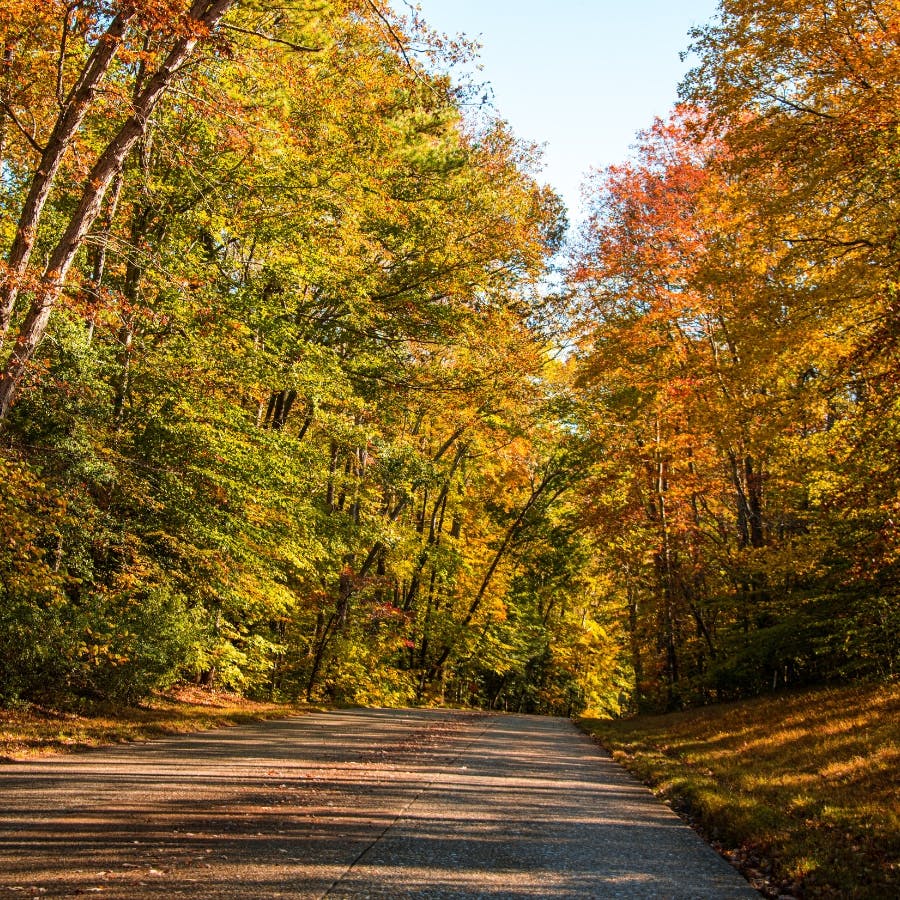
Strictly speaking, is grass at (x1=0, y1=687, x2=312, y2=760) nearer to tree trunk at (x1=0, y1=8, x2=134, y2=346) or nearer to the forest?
the forest

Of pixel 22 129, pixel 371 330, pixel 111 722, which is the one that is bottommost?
pixel 111 722

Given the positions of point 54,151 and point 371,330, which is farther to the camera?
point 371,330

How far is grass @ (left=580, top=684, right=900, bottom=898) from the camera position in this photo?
5.10 m

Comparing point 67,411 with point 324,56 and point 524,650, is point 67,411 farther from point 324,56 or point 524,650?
point 524,650

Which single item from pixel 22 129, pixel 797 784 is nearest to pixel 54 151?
pixel 22 129

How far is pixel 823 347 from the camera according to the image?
1218 cm

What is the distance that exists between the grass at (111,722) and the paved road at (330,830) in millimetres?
652

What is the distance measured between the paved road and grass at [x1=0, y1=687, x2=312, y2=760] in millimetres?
652

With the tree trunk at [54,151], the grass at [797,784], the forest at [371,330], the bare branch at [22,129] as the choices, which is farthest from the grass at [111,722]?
the grass at [797,784]

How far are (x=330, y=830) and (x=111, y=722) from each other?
271 inches

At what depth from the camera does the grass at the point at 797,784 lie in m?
5.10

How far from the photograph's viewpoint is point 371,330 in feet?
59.4

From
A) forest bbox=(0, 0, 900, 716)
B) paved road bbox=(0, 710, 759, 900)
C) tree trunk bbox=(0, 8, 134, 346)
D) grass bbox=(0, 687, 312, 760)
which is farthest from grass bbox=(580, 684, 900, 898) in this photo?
tree trunk bbox=(0, 8, 134, 346)

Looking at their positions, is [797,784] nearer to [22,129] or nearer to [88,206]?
[88,206]
